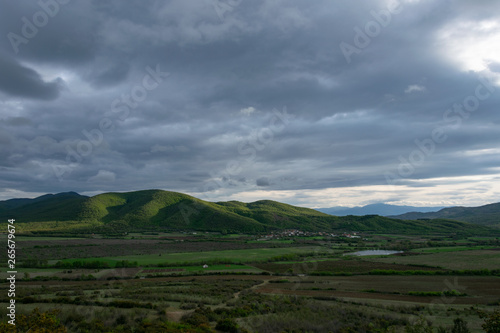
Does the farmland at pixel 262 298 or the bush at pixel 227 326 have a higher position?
the bush at pixel 227 326

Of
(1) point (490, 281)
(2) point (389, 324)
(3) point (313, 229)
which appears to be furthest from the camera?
(3) point (313, 229)

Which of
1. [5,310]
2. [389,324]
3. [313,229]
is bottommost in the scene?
[313,229]

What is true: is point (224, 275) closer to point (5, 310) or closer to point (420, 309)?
point (420, 309)

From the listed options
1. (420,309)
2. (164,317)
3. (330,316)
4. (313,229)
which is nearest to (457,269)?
(420,309)

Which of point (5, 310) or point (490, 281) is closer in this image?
point (5, 310)

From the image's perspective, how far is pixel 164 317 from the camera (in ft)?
58.2

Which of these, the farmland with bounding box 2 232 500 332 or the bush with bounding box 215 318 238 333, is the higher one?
the bush with bounding box 215 318 238 333

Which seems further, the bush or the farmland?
the farmland

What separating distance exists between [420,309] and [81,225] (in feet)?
586

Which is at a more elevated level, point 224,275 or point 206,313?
point 206,313

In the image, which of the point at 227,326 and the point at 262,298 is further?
the point at 262,298

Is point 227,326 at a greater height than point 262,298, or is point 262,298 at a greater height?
point 227,326

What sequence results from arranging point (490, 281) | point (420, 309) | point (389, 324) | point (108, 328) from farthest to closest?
1. point (490, 281)
2. point (420, 309)
3. point (389, 324)
4. point (108, 328)

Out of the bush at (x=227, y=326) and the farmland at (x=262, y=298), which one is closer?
the bush at (x=227, y=326)
